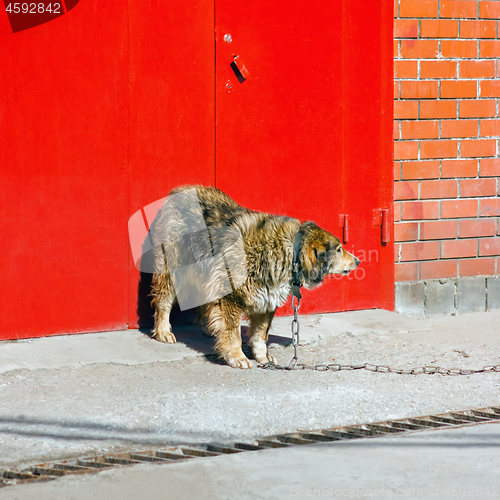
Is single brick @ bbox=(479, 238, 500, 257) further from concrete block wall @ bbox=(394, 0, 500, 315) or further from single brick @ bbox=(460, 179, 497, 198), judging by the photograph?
single brick @ bbox=(460, 179, 497, 198)

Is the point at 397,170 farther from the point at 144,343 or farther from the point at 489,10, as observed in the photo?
the point at 144,343

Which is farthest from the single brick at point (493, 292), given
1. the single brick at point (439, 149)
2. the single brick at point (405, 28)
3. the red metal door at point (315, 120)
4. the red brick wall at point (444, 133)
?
the single brick at point (405, 28)

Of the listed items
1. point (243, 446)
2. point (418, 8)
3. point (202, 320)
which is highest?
point (418, 8)

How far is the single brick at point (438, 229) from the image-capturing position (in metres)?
6.80

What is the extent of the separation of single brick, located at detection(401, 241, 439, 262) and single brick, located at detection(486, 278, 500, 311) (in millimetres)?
733

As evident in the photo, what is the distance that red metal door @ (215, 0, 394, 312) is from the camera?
20.0 ft

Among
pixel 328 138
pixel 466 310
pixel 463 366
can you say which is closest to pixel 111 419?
Answer: pixel 463 366

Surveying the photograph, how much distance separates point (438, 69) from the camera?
667cm

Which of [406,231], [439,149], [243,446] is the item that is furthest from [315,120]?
[243,446]

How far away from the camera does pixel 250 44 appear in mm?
6086

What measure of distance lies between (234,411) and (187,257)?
5.66ft

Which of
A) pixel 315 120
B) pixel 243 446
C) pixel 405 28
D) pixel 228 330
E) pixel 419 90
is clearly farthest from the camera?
pixel 419 90

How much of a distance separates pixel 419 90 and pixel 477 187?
3.96ft

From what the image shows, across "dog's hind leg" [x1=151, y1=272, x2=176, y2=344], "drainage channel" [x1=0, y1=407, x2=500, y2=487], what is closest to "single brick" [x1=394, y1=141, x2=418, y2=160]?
"dog's hind leg" [x1=151, y1=272, x2=176, y2=344]
